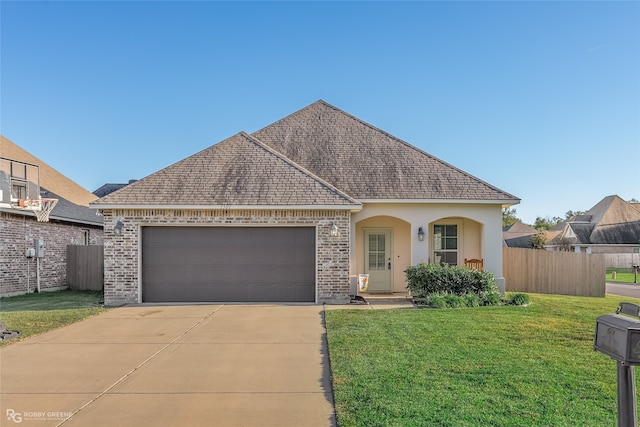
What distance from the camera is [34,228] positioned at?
15.5 metres

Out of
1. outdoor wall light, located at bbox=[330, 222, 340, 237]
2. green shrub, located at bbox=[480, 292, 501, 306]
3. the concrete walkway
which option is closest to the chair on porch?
green shrub, located at bbox=[480, 292, 501, 306]

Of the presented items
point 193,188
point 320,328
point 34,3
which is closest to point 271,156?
point 193,188

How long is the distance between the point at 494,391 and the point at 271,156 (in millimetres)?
10426

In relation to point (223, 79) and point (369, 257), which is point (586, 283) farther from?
point (223, 79)

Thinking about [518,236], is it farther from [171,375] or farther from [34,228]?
[171,375]

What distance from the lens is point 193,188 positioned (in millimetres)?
12594

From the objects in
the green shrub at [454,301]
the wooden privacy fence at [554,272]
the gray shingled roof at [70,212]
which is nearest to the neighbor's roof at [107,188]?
the gray shingled roof at [70,212]

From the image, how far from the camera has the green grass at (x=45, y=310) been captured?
925 cm

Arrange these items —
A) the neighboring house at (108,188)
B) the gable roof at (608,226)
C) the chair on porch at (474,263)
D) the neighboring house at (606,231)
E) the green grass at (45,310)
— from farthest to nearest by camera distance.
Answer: the gable roof at (608,226), the neighboring house at (606,231), the neighboring house at (108,188), the chair on porch at (474,263), the green grass at (45,310)

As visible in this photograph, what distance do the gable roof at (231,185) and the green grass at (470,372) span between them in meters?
4.15

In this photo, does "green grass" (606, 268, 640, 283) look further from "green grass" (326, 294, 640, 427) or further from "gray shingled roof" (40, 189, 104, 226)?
"gray shingled roof" (40, 189, 104, 226)

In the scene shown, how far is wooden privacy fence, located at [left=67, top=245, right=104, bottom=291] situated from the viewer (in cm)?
1664

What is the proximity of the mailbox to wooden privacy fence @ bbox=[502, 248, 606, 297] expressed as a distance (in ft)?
46.5

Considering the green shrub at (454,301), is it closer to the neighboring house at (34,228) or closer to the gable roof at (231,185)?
the gable roof at (231,185)
